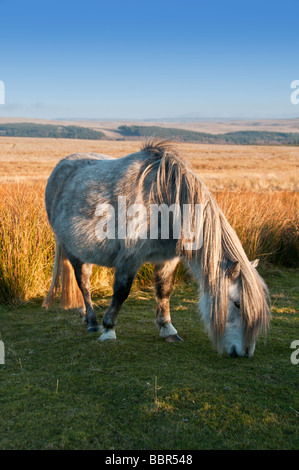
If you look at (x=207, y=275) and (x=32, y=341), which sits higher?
(x=207, y=275)

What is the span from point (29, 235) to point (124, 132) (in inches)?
6699

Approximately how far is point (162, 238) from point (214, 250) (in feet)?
1.82

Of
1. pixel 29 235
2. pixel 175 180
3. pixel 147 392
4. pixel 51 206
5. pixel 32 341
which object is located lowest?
pixel 32 341

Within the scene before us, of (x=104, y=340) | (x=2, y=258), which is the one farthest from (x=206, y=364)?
(x=2, y=258)

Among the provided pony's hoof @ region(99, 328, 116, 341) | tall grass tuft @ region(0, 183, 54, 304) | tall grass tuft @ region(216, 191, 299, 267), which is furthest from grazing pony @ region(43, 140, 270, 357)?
tall grass tuft @ region(216, 191, 299, 267)

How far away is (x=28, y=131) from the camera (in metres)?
153

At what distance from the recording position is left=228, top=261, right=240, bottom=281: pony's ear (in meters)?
3.54

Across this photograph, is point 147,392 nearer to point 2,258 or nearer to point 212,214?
point 212,214

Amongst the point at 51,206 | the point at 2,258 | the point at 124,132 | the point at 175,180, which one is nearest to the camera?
the point at 175,180

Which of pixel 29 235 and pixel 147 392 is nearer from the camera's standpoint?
pixel 147 392

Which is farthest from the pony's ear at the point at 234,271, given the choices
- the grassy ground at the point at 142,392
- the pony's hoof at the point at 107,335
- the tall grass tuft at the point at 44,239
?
the tall grass tuft at the point at 44,239

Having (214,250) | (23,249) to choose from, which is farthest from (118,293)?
(23,249)

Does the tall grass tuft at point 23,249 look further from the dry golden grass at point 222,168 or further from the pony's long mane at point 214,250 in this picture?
the pony's long mane at point 214,250
